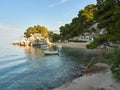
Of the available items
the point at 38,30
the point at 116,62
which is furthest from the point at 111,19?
the point at 38,30

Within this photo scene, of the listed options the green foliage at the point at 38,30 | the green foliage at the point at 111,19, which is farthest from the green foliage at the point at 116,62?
the green foliage at the point at 38,30

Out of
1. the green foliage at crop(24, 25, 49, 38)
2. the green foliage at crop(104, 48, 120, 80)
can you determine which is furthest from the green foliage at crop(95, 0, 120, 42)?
the green foliage at crop(24, 25, 49, 38)

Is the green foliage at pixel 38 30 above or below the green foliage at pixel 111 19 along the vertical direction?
above

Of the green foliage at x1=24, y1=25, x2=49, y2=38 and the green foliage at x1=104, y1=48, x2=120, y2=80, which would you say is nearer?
the green foliage at x1=104, y1=48, x2=120, y2=80

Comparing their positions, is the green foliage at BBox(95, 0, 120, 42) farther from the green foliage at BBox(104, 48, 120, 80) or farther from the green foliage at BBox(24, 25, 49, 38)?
the green foliage at BBox(24, 25, 49, 38)

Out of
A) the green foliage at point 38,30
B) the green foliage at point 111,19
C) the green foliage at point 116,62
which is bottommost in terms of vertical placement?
the green foliage at point 116,62

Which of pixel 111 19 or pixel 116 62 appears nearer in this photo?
pixel 116 62

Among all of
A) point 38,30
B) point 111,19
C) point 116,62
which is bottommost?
point 116,62

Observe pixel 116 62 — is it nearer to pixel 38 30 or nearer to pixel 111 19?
pixel 111 19

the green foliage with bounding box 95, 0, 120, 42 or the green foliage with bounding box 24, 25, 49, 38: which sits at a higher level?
the green foliage with bounding box 24, 25, 49, 38

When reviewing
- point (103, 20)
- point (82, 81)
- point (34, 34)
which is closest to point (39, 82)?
point (82, 81)

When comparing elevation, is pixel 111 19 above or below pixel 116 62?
above

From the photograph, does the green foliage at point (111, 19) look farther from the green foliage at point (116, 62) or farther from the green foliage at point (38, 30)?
the green foliage at point (38, 30)

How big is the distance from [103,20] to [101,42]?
4.27 m
